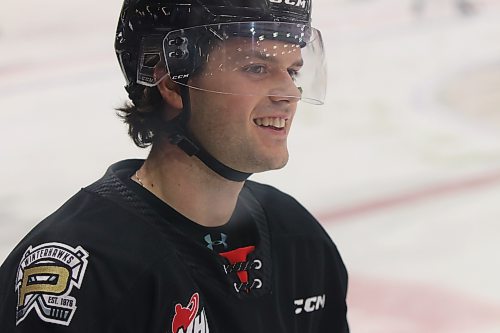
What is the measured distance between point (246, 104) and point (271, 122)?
1.9 inches

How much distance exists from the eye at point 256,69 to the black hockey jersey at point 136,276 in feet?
0.75

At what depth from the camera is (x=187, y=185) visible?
4.06ft

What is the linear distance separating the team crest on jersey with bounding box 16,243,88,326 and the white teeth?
307 mm

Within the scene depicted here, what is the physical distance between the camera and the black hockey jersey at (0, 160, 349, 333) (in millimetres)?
1083

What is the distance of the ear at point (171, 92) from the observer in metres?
1.26

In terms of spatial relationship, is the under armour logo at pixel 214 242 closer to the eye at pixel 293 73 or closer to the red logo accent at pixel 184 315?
the red logo accent at pixel 184 315

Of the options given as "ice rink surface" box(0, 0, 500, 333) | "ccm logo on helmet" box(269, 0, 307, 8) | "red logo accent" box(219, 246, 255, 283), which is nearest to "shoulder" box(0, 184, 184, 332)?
"red logo accent" box(219, 246, 255, 283)

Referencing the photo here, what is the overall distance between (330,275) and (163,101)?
1.30 ft

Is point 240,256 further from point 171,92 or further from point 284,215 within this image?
point 171,92

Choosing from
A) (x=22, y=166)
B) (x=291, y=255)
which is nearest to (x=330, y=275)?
(x=291, y=255)

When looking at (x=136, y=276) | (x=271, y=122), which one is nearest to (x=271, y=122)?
(x=271, y=122)

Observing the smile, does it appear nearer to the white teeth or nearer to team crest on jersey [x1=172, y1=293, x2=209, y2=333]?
the white teeth

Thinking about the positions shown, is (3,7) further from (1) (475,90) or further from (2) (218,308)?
(2) (218,308)

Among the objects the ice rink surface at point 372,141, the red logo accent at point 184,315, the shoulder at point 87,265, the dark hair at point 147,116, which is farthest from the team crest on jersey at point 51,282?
the ice rink surface at point 372,141
